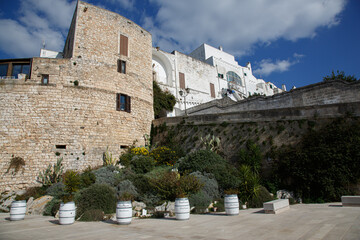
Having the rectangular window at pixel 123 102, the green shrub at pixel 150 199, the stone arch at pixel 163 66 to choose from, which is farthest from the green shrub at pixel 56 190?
the stone arch at pixel 163 66

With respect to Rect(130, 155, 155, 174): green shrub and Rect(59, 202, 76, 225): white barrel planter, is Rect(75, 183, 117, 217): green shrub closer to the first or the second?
Rect(59, 202, 76, 225): white barrel planter

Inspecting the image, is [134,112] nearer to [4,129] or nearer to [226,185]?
[4,129]

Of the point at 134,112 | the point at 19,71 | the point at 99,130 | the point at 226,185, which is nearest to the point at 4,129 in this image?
the point at 19,71

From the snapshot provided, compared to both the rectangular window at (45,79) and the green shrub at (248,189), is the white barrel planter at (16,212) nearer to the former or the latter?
the green shrub at (248,189)

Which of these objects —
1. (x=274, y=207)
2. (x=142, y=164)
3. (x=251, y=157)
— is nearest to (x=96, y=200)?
(x=142, y=164)

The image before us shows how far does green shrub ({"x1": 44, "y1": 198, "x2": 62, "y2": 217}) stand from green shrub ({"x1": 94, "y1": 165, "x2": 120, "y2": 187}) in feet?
6.65

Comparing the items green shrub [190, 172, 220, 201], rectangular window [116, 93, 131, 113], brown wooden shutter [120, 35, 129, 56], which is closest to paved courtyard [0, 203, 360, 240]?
green shrub [190, 172, 220, 201]

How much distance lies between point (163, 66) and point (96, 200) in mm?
20495

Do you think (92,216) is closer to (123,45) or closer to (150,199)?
(150,199)

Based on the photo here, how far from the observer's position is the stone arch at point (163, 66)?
26.0m

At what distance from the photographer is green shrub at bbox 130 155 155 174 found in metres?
13.1

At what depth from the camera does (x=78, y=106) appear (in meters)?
14.4

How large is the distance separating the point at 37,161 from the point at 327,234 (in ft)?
44.9

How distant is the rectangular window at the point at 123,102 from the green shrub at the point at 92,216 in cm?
893
